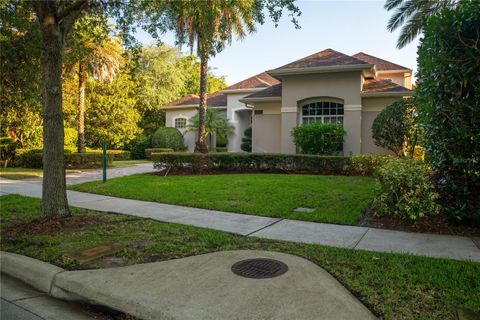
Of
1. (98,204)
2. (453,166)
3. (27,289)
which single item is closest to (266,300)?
(27,289)

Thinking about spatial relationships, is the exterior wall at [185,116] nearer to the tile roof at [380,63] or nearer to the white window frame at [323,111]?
the white window frame at [323,111]

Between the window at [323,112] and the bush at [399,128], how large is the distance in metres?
3.26

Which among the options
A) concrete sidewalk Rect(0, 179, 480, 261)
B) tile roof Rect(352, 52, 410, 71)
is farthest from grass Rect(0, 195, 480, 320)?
tile roof Rect(352, 52, 410, 71)

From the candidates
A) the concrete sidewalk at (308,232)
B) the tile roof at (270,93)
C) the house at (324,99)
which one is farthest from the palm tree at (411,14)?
the concrete sidewalk at (308,232)

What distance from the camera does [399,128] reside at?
1452cm

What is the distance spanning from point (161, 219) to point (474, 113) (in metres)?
6.18

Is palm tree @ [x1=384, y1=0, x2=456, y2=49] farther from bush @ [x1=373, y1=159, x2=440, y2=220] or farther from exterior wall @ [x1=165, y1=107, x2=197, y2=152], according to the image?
exterior wall @ [x1=165, y1=107, x2=197, y2=152]

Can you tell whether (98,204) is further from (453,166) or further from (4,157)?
(4,157)

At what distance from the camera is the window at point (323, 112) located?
60.4 ft

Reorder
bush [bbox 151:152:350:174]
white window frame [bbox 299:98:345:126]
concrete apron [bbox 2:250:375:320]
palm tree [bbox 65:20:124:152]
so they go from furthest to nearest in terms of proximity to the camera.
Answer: palm tree [bbox 65:20:124:152] → white window frame [bbox 299:98:345:126] → bush [bbox 151:152:350:174] → concrete apron [bbox 2:250:375:320]

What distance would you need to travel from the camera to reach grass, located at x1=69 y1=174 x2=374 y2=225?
27.3 feet

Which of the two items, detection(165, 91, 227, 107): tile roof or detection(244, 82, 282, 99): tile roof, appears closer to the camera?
detection(244, 82, 282, 99): tile roof

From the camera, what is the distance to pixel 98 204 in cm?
941

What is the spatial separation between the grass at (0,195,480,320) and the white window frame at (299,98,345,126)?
1313cm
